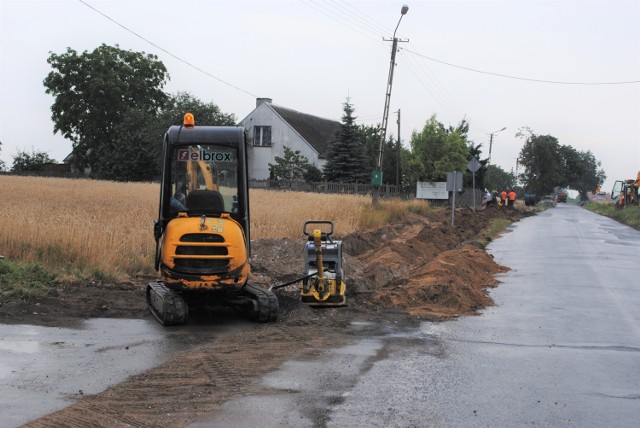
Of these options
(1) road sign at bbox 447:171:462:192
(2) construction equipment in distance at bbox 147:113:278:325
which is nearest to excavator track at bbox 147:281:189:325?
(2) construction equipment in distance at bbox 147:113:278:325

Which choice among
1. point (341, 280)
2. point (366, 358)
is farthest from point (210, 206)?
point (366, 358)

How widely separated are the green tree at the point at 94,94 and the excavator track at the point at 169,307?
66339 millimetres

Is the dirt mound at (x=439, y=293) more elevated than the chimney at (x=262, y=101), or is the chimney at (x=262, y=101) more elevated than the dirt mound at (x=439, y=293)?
the chimney at (x=262, y=101)

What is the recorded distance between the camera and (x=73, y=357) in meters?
8.23

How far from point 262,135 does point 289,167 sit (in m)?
6.09

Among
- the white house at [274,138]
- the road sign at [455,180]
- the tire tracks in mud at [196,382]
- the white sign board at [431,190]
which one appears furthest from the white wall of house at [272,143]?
the tire tracks in mud at [196,382]

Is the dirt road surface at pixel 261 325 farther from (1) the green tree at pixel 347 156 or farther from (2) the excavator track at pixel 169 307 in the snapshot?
(1) the green tree at pixel 347 156

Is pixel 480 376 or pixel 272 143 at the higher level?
pixel 272 143

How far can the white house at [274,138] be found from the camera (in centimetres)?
6438

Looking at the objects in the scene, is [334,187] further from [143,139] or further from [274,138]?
[143,139]

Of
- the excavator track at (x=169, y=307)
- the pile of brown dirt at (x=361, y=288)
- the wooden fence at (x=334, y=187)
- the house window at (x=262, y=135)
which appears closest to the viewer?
the excavator track at (x=169, y=307)

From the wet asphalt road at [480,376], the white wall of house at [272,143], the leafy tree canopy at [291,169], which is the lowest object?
the wet asphalt road at [480,376]

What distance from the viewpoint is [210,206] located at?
1060 centimetres

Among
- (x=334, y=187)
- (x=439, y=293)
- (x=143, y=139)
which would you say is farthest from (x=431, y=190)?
(x=439, y=293)
